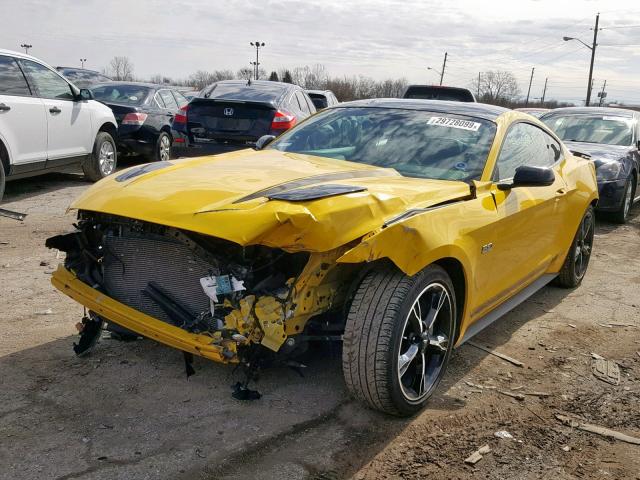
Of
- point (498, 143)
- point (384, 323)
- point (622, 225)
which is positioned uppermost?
point (498, 143)

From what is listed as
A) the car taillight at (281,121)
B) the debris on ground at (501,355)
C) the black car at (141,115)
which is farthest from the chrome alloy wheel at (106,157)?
the debris on ground at (501,355)

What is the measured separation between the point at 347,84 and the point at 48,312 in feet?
216

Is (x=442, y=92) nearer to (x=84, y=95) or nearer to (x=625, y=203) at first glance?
(x=625, y=203)

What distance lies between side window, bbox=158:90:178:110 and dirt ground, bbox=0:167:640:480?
27.3ft

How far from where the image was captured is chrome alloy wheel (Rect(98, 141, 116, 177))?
975cm

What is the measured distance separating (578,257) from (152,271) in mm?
4009

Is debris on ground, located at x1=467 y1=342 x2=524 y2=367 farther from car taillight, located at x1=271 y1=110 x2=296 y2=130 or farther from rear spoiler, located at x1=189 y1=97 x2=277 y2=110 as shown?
rear spoiler, located at x1=189 y1=97 x2=277 y2=110

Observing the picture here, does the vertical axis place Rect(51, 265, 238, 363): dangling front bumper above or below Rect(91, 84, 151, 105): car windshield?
below

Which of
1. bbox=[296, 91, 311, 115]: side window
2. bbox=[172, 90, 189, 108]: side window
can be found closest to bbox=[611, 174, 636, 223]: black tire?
bbox=[296, 91, 311, 115]: side window

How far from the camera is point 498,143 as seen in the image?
162 inches

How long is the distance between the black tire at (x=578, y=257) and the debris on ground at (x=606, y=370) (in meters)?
1.45

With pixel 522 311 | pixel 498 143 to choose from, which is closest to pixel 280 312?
pixel 498 143

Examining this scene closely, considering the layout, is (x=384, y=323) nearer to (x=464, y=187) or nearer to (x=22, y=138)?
(x=464, y=187)

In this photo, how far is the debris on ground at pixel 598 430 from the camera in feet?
10.7
